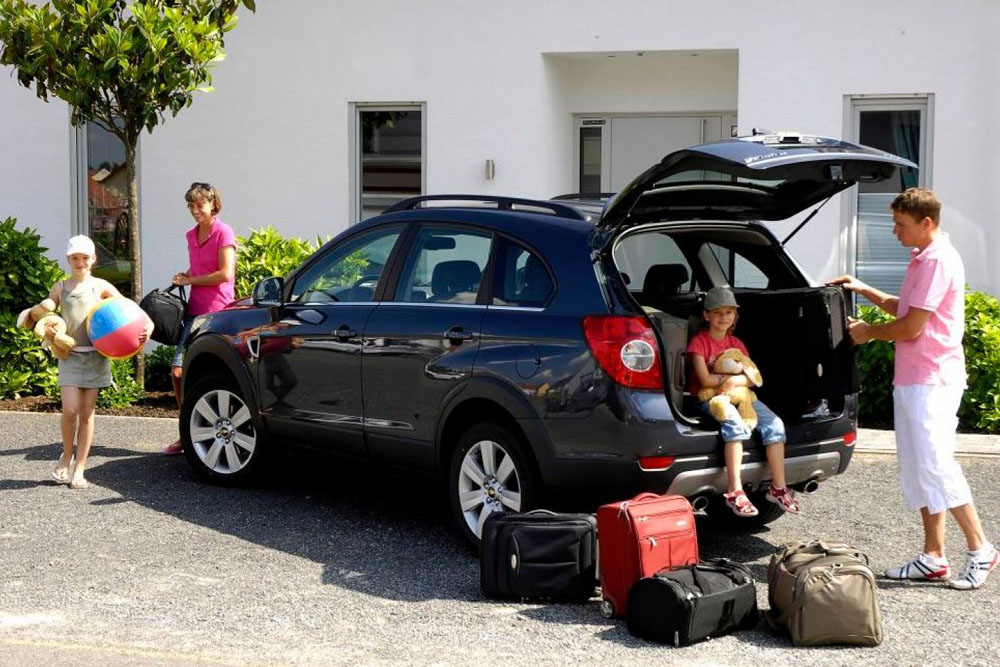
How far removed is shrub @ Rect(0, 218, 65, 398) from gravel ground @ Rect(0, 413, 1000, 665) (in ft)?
9.89

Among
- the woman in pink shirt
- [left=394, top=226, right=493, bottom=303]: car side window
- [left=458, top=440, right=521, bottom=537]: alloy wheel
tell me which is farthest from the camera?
the woman in pink shirt

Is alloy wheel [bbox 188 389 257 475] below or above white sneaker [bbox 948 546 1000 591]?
above

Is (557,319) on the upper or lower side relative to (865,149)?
lower

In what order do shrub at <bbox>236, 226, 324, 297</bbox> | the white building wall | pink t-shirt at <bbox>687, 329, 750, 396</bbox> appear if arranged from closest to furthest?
1. pink t-shirt at <bbox>687, 329, 750, 396</bbox>
2. shrub at <bbox>236, 226, 324, 297</bbox>
3. the white building wall

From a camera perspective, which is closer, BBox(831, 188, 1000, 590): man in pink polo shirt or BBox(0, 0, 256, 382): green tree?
BBox(831, 188, 1000, 590): man in pink polo shirt

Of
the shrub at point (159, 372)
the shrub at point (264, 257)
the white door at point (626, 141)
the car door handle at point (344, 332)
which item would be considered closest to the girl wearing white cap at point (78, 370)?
the car door handle at point (344, 332)

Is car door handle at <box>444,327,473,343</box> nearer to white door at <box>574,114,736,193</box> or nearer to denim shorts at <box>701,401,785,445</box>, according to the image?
denim shorts at <box>701,401,785,445</box>

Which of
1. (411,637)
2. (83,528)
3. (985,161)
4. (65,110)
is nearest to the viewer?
(411,637)

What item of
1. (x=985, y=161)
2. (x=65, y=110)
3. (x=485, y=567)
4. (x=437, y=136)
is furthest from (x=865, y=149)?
(x=65, y=110)

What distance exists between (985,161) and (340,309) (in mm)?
6993

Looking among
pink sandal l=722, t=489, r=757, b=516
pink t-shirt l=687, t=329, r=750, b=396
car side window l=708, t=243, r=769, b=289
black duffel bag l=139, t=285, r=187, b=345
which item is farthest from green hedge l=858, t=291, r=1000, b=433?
black duffel bag l=139, t=285, r=187, b=345

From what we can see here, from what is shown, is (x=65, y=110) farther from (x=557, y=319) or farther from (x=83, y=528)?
(x=557, y=319)

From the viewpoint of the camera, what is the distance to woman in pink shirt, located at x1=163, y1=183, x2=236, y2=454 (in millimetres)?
9930

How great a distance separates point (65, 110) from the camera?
14.9 m
